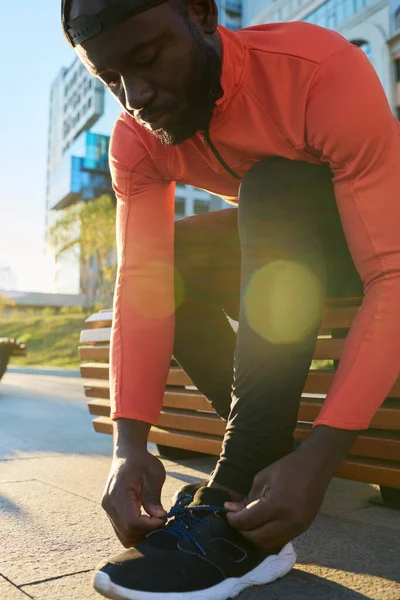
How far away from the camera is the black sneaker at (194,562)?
35.6 inches

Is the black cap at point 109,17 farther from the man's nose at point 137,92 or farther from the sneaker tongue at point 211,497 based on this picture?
the sneaker tongue at point 211,497

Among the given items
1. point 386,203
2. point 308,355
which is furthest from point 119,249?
point 386,203

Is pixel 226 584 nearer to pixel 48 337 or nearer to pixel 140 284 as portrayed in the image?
pixel 140 284

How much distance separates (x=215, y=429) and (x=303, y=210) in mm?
993

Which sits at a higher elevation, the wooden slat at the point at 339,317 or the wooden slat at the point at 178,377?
the wooden slat at the point at 339,317

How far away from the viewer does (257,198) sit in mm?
1186

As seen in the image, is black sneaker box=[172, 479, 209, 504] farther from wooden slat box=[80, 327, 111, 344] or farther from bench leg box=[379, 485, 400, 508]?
wooden slat box=[80, 327, 111, 344]

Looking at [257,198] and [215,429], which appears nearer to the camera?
[257,198]

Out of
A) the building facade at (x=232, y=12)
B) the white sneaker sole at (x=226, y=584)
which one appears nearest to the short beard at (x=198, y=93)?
the white sneaker sole at (x=226, y=584)

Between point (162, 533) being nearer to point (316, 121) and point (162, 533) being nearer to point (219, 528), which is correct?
point (219, 528)

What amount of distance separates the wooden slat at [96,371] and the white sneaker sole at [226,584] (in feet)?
4.90

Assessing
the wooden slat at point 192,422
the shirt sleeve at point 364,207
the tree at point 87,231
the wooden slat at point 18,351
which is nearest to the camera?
the shirt sleeve at point 364,207

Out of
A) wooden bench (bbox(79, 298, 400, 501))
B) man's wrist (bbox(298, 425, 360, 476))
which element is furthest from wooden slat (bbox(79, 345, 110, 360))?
man's wrist (bbox(298, 425, 360, 476))

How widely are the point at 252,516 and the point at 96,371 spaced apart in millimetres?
1742
